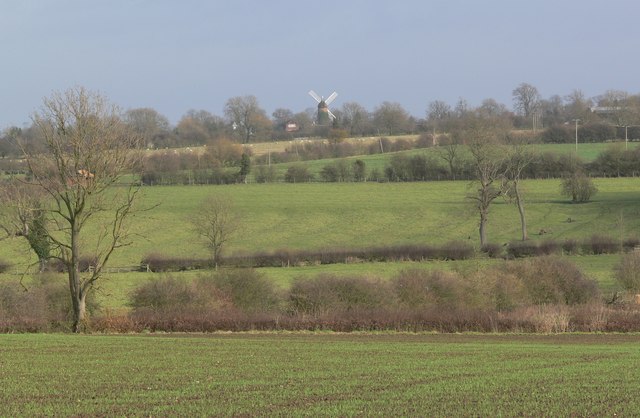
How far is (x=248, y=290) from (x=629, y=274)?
71.3 ft

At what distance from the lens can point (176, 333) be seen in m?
37.3

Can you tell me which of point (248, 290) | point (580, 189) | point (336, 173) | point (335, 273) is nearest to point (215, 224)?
point (335, 273)

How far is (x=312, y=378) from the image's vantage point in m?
19.8

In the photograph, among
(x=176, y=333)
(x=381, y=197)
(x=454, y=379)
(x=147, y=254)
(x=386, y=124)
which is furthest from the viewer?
(x=386, y=124)

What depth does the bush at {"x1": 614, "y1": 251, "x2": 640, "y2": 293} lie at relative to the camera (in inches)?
1876

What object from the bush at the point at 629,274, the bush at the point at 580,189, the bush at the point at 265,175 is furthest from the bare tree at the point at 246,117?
the bush at the point at 629,274

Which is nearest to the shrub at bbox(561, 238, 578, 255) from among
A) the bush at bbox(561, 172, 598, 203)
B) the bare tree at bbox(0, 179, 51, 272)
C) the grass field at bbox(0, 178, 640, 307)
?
the grass field at bbox(0, 178, 640, 307)

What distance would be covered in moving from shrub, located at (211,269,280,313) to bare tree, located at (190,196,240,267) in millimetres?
28180

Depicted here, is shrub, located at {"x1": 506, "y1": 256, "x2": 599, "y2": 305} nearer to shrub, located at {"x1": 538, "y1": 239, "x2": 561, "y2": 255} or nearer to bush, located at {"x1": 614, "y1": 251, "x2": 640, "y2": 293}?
bush, located at {"x1": 614, "y1": 251, "x2": 640, "y2": 293}

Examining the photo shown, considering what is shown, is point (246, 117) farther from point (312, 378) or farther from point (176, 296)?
point (312, 378)

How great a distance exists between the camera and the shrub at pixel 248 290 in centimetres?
4388

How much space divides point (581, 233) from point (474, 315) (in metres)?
46.2

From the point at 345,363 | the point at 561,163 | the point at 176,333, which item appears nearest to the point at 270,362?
the point at 345,363

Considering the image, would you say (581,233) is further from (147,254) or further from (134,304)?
(134,304)
